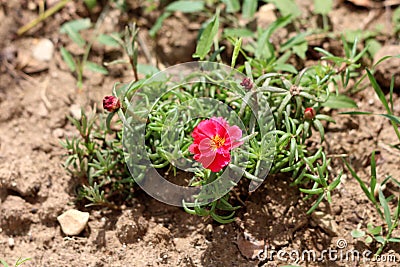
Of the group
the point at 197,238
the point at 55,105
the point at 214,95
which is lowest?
the point at 197,238

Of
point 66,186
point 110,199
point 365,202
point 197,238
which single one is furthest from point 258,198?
point 66,186

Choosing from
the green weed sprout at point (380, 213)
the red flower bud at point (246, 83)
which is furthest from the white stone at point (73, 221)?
the green weed sprout at point (380, 213)

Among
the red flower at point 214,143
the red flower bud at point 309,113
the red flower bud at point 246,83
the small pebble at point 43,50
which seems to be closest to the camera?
the red flower at point 214,143

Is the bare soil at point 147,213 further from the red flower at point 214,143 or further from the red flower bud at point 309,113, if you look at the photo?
the red flower at point 214,143

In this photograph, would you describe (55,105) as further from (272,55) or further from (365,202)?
(365,202)

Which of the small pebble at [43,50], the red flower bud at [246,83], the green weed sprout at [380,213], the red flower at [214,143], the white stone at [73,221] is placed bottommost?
the white stone at [73,221]

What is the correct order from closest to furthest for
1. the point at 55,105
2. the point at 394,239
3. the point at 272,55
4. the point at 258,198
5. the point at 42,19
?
the point at 394,239 → the point at 258,198 → the point at 272,55 → the point at 55,105 → the point at 42,19
